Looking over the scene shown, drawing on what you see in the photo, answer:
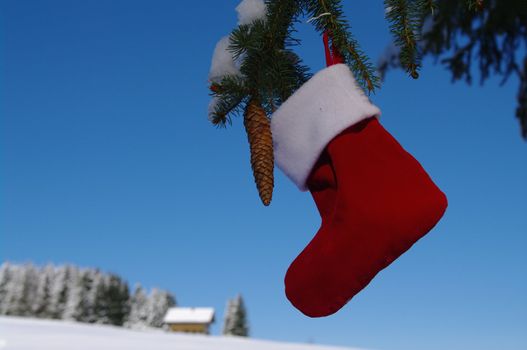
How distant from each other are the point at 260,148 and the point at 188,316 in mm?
35216

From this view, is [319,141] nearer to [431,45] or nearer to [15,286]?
[431,45]

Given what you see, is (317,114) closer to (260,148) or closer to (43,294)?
(260,148)

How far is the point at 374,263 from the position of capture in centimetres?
145

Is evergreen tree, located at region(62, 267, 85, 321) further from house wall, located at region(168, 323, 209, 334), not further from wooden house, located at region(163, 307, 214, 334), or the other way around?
house wall, located at region(168, 323, 209, 334)

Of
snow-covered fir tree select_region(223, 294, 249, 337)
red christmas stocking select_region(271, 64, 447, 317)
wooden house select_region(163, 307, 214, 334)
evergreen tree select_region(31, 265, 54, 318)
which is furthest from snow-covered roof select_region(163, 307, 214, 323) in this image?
red christmas stocking select_region(271, 64, 447, 317)

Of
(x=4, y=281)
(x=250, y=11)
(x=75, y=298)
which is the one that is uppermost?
(x=4, y=281)

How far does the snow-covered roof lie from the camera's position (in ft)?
114

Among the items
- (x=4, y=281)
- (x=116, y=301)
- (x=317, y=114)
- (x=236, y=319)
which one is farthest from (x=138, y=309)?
(x=317, y=114)

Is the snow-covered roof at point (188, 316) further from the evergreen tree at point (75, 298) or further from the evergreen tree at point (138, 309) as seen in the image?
the evergreen tree at point (75, 298)

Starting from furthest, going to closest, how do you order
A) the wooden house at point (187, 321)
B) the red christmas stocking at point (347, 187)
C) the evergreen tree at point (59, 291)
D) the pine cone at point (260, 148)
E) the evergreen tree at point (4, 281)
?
1. the evergreen tree at point (4, 281)
2. the evergreen tree at point (59, 291)
3. the wooden house at point (187, 321)
4. the red christmas stocking at point (347, 187)
5. the pine cone at point (260, 148)

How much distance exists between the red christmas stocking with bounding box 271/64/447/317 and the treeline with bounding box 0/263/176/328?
36702 millimetres

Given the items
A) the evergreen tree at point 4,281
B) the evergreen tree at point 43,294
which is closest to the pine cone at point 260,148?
the evergreen tree at point 43,294

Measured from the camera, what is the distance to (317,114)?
5.05 feet

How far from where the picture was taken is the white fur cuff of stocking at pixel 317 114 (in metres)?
1.50
